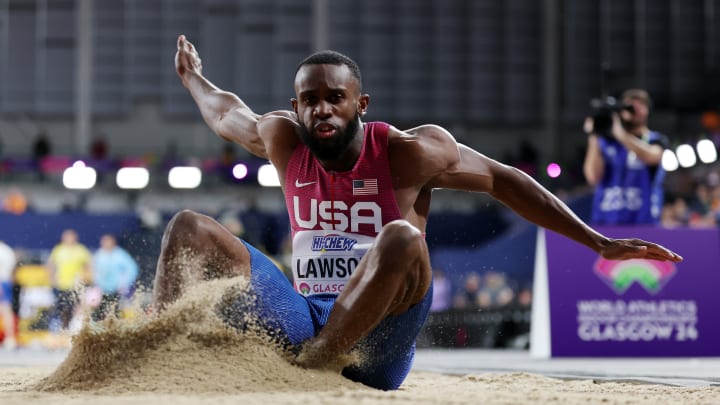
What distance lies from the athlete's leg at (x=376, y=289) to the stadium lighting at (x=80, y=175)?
18.4m

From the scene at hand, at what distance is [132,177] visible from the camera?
20.5 m

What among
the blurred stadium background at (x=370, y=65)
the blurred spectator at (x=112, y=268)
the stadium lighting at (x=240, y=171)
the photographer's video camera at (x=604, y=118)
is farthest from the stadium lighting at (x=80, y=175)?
the photographer's video camera at (x=604, y=118)

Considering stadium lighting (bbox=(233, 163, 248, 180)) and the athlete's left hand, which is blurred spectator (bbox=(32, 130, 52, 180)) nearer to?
stadium lighting (bbox=(233, 163, 248, 180))

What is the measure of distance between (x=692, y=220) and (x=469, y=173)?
25.5 ft

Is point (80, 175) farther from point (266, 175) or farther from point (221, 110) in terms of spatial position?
point (221, 110)

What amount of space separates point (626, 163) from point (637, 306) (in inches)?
50.7

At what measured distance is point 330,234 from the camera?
3656mm

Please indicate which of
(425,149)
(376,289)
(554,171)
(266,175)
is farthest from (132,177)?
(376,289)

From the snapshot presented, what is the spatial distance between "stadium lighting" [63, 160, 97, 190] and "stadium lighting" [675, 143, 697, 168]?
485 inches

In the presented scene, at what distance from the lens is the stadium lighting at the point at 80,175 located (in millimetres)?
21000

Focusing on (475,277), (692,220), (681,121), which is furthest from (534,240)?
(681,121)

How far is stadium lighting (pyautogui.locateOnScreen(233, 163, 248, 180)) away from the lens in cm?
2089

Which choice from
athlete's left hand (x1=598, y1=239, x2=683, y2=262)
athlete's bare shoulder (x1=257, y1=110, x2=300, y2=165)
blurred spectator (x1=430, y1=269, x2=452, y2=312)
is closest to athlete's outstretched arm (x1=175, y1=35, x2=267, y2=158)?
athlete's bare shoulder (x1=257, y1=110, x2=300, y2=165)

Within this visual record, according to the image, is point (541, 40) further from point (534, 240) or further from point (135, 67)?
point (534, 240)
